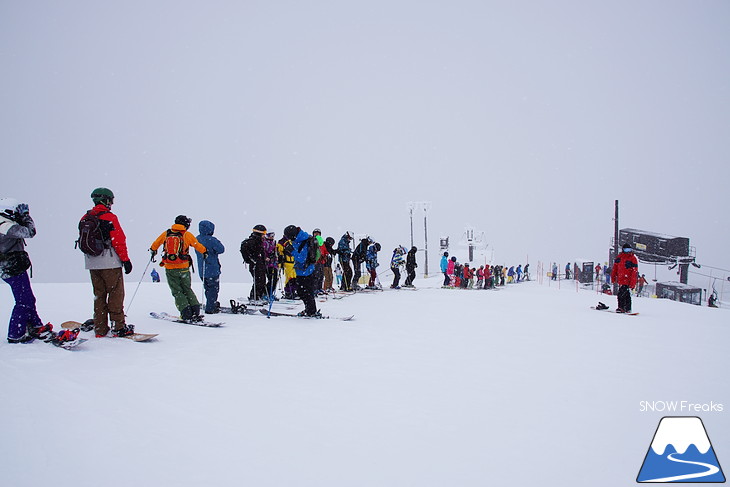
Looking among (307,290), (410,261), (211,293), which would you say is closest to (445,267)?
(410,261)

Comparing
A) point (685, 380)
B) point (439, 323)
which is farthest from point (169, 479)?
point (439, 323)

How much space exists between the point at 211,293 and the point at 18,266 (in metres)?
3.83

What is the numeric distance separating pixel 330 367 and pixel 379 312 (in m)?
4.96

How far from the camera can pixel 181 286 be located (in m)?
→ 7.11

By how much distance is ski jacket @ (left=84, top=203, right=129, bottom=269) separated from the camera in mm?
5492

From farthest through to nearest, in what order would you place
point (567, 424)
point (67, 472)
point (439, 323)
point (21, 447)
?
1. point (439, 323)
2. point (567, 424)
3. point (21, 447)
4. point (67, 472)

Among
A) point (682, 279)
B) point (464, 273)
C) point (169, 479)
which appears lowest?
point (682, 279)

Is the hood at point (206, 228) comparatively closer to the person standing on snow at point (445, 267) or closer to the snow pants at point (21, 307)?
the snow pants at point (21, 307)

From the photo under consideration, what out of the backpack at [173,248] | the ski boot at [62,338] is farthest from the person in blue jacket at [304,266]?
the ski boot at [62,338]

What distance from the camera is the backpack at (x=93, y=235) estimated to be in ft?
17.5

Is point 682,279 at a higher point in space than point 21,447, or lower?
lower

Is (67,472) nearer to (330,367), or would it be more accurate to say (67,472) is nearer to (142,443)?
(142,443)

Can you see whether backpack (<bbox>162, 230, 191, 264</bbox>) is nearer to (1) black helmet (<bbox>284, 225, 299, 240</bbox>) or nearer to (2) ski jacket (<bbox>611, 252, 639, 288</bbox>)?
(1) black helmet (<bbox>284, 225, 299, 240</bbox>)

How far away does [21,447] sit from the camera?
2678 millimetres
